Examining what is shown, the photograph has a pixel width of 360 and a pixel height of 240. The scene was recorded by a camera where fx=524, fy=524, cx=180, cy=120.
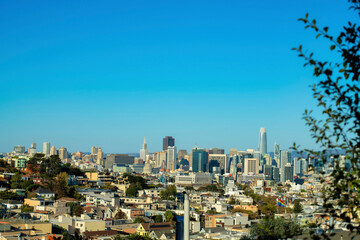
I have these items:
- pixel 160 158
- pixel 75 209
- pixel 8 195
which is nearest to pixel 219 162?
pixel 160 158

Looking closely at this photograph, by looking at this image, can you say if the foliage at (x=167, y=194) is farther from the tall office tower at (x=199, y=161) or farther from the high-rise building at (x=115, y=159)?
the high-rise building at (x=115, y=159)

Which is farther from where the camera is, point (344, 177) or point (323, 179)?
point (323, 179)

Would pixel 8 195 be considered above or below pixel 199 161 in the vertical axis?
below

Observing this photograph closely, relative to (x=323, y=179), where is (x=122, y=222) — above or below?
below

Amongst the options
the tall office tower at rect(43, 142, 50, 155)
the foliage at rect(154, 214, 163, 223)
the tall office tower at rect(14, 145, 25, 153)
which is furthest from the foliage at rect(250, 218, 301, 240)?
the tall office tower at rect(43, 142, 50, 155)

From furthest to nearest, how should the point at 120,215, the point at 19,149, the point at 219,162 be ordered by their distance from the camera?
1. the point at 219,162
2. the point at 19,149
3. the point at 120,215

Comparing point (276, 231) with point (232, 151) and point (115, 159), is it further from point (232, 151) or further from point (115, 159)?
point (232, 151)

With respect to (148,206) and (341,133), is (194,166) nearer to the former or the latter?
(148,206)

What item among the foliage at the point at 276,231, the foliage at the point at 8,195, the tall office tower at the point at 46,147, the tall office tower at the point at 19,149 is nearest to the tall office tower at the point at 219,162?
the tall office tower at the point at 46,147

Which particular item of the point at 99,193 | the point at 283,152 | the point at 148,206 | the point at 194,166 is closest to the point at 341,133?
the point at 148,206

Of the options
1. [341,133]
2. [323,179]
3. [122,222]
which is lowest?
[122,222]

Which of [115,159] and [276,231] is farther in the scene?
[115,159]
